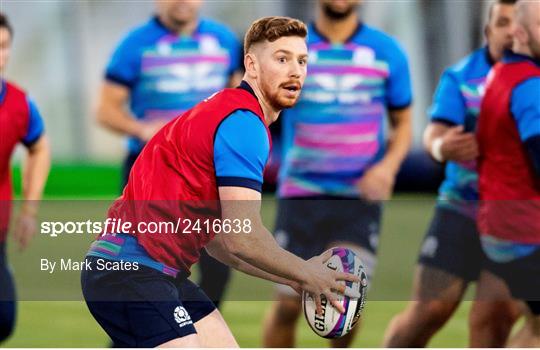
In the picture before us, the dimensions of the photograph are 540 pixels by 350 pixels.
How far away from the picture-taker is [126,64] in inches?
305

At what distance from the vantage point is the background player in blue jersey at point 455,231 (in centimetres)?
662

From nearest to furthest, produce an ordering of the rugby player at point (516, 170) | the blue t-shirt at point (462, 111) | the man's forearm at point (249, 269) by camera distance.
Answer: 1. the man's forearm at point (249, 269)
2. the rugby player at point (516, 170)
3. the blue t-shirt at point (462, 111)

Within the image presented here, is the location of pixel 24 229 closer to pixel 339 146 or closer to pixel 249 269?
Answer: pixel 339 146

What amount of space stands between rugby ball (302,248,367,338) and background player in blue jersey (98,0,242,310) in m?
2.69

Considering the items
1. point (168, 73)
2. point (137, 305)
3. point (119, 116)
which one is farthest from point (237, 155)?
point (168, 73)

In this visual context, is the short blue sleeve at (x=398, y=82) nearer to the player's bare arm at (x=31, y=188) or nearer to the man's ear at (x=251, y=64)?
the player's bare arm at (x=31, y=188)

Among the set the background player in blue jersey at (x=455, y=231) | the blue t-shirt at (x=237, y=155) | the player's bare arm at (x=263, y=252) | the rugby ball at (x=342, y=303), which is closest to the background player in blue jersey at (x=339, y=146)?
the background player in blue jersey at (x=455, y=231)

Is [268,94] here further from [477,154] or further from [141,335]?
[477,154]

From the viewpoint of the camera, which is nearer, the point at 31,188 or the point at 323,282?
the point at 323,282

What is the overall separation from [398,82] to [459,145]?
116 centimetres

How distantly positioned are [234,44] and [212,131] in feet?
11.2

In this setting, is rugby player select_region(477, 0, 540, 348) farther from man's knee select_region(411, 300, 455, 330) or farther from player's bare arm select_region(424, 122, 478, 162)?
man's knee select_region(411, 300, 455, 330)

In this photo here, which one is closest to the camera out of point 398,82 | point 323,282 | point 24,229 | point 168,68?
point 323,282

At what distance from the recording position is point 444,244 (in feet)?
22.3
